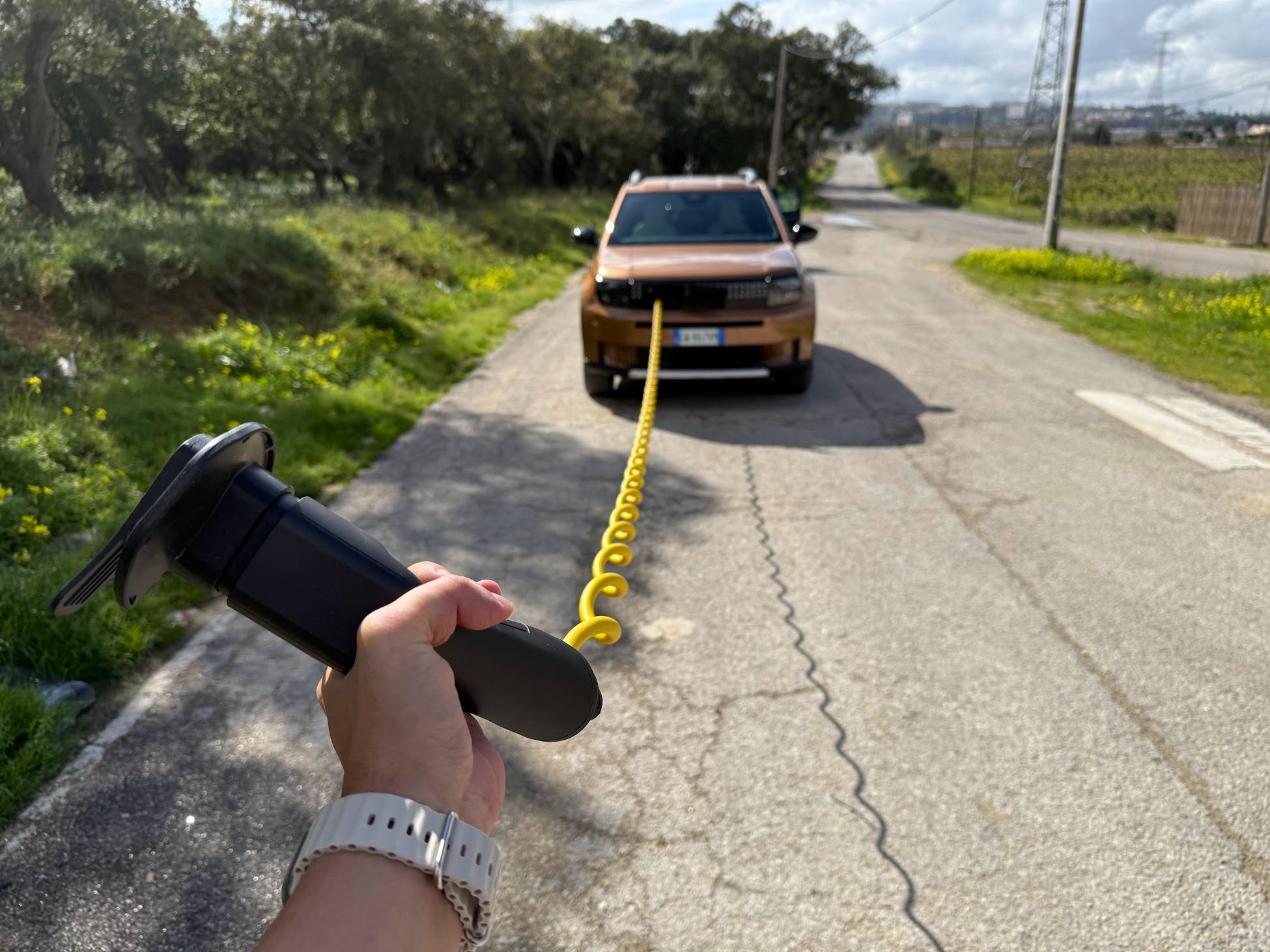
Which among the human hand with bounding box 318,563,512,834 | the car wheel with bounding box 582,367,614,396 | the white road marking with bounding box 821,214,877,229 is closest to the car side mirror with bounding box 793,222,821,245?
the car wheel with bounding box 582,367,614,396

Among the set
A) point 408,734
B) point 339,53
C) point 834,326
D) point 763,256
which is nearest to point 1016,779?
point 408,734

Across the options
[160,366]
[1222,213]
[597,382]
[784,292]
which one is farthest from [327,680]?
[1222,213]

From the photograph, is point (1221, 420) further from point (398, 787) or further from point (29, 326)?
point (29, 326)

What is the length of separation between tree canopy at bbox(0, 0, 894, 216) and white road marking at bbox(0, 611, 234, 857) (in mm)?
8314

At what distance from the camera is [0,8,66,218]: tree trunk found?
10.4 metres

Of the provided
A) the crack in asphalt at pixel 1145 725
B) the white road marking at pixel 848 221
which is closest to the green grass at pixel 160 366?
the crack in asphalt at pixel 1145 725

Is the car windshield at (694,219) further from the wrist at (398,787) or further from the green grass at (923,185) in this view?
the green grass at (923,185)

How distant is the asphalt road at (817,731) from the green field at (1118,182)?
105 feet

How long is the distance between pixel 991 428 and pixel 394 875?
678 cm

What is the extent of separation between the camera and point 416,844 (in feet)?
3.25

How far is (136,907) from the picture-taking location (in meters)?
2.41

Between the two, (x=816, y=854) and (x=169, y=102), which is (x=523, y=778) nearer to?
(x=816, y=854)

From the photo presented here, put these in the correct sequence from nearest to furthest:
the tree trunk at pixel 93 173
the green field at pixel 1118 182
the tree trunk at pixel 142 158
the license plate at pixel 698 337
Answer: the license plate at pixel 698 337 < the tree trunk at pixel 93 173 < the tree trunk at pixel 142 158 < the green field at pixel 1118 182

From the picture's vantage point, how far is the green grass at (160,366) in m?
3.79
